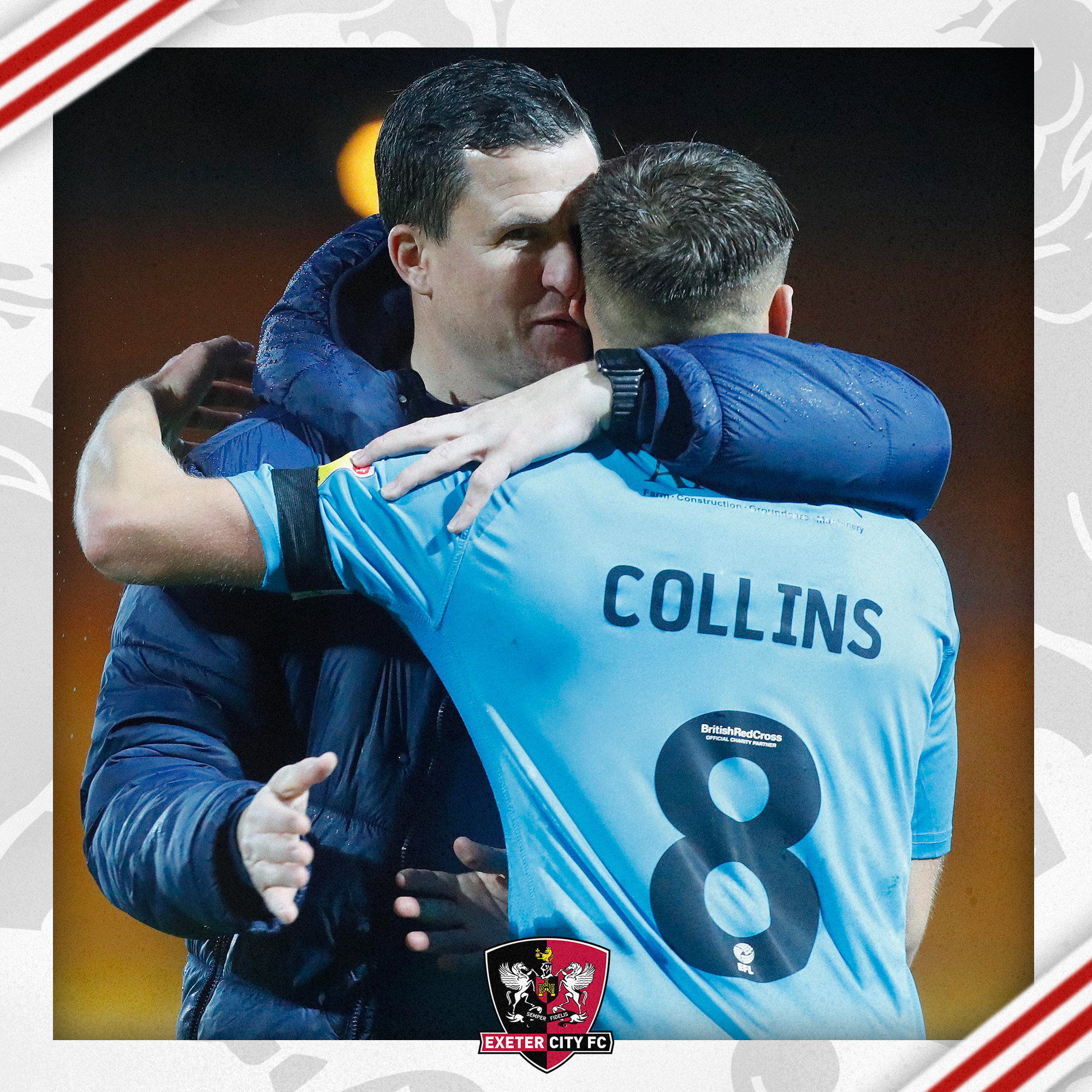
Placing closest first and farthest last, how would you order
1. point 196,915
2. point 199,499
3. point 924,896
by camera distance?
1. point 199,499
2. point 196,915
3. point 924,896

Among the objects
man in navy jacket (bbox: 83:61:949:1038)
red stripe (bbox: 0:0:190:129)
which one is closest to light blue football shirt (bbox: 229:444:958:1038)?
man in navy jacket (bbox: 83:61:949:1038)

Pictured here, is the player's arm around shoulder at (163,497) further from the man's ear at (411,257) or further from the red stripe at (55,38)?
the red stripe at (55,38)

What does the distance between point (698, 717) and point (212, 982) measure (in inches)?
35.9

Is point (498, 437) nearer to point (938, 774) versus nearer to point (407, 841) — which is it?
point (407, 841)

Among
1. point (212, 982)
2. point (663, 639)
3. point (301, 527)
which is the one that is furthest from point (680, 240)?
point (212, 982)

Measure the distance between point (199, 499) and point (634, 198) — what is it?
78 centimetres

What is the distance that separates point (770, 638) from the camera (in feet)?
5.07

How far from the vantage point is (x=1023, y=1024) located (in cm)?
180

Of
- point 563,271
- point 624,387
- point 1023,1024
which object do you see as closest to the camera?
point 624,387

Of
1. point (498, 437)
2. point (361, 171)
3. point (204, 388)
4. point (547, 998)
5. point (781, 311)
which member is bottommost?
point (547, 998)

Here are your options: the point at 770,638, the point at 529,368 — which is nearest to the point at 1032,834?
the point at 770,638

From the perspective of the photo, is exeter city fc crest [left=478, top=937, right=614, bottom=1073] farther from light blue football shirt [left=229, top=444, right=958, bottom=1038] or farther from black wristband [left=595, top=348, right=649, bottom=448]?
black wristband [left=595, top=348, right=649, bottom=448]

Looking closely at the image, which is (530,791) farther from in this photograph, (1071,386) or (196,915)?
(1071,386)

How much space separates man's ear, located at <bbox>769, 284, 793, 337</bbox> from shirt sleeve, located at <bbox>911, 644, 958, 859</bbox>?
1.89 feet
